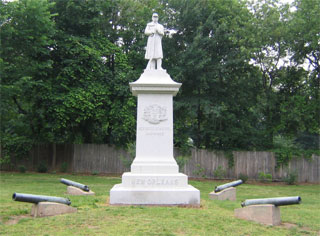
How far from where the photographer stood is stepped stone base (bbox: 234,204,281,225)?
7780 millimetres

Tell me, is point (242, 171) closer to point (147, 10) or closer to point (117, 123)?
point (117, 123)

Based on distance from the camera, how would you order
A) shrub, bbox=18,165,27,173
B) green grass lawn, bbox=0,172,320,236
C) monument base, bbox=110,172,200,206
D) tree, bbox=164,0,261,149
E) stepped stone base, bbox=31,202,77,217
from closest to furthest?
green grass lawn, bbox=0,172,320,236 < stepped stone base, bbox=31,202,77,217 < monument base, bbox=110,172,200,206 < shrub, bbox=18,165,27,173 < tree, bbox=164,0,261,149

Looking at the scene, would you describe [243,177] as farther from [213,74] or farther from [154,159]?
[154,159]

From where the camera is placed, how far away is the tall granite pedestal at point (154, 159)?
380 inches

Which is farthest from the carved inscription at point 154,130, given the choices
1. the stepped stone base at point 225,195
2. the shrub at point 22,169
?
the shrub at point 22,169

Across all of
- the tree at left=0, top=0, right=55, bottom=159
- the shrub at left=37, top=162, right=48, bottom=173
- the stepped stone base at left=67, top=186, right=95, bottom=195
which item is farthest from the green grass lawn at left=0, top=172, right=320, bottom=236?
the shrub at left=37, top=162, right=48, bottom=173

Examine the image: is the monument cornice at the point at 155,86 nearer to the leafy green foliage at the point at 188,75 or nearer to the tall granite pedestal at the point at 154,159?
the tall granite pedestal at the point at 154,159

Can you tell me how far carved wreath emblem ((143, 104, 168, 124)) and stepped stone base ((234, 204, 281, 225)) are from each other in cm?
376

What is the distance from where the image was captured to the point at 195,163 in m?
25.0

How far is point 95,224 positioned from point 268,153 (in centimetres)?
1926

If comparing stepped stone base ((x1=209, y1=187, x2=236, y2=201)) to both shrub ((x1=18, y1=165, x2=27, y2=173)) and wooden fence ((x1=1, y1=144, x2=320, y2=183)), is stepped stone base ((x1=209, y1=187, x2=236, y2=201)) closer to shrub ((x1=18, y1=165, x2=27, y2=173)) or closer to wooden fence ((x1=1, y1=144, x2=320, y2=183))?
wooden fence ((x1=1, y1=144, x2=320, y2=183))

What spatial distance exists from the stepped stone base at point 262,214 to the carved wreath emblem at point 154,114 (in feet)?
12.3

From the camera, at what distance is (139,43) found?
25469 millimetres

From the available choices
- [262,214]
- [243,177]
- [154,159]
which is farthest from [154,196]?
[243,177]
